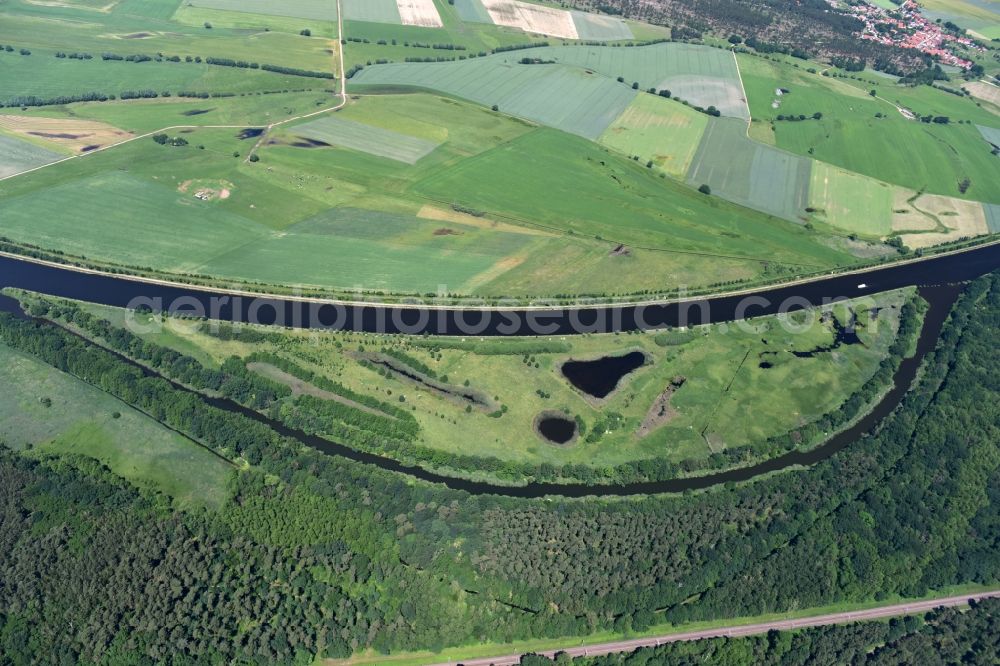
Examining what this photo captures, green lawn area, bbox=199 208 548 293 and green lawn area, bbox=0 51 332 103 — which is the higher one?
green lawn area, bbox=0 51 332 103

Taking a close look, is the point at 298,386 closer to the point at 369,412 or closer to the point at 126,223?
the point at 369,412

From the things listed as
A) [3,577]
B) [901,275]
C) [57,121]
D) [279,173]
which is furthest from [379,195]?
[901,275]

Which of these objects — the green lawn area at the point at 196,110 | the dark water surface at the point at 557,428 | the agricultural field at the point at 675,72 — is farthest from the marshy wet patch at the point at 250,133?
the dark water surface at the point at 557,428

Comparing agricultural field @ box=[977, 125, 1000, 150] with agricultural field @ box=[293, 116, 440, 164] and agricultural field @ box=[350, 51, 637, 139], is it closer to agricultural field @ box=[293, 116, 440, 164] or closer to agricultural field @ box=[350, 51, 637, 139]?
agricultural field @ box=[350, 51, 637, 139]

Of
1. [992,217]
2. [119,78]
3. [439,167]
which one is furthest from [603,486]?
[119,78]

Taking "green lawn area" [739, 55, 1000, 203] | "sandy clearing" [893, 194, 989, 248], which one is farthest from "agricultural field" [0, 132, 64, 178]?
"sandy clearing" [893, 194, 989, 248]

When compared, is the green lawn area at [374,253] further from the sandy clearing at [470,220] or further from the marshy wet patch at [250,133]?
the marshy wet patch at [250,133]

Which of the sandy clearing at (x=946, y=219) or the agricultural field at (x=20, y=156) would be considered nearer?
the agricultural field at (x=20, y=156)
